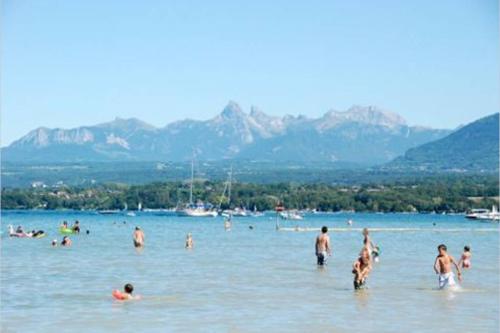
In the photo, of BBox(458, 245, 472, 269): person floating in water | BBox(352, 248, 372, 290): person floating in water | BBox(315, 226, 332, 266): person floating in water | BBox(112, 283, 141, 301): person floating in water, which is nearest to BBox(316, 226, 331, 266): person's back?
BBox(315, 226, 332, 266): person floating in water

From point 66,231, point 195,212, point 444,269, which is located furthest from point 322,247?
point 195,212

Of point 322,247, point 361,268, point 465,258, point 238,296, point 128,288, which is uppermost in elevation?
point 322,247

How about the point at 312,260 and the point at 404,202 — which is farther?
the point at 404,202

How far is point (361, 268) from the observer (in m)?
30.8

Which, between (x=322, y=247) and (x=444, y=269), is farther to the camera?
(x=322, y=247)

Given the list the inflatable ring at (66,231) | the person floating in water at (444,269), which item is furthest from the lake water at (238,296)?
the inflatable ring at (66,231)

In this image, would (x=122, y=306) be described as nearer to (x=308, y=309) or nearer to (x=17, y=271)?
(x=308, y=309)

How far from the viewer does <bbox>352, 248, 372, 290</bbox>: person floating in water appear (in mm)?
30500

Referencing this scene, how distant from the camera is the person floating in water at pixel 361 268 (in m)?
30.5

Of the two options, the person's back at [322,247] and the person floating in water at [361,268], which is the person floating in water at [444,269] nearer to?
the person floating in water at [361,268]

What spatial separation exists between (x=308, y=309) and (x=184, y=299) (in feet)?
11.9

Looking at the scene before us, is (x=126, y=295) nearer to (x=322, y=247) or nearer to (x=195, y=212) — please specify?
(x=322, y=247)

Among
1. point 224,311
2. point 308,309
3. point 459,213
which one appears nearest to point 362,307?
point 308,309

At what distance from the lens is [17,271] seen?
124 feet
